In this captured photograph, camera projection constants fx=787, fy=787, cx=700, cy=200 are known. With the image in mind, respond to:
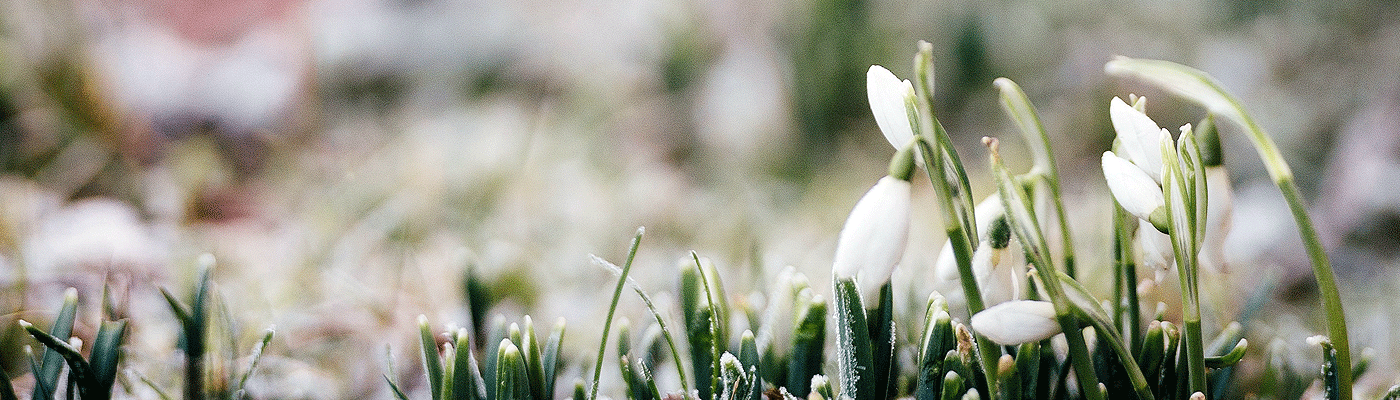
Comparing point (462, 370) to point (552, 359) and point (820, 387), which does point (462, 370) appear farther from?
point (820, 387)

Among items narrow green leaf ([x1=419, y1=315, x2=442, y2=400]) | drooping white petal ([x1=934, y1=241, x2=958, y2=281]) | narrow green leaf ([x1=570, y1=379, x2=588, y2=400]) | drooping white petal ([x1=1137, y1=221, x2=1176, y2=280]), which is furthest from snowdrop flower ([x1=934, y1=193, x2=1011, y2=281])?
narrow green leaf ([x1=419, y1=315, x2=442, y2=400])

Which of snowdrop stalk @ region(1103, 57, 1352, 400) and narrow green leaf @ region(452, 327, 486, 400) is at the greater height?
snowdrop stalk @ region(1103, 57, 1352, 400)

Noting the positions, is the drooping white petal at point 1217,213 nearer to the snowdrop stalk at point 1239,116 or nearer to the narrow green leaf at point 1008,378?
the snowdrop stalk at point 1239,116

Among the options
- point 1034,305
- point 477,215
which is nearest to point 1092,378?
point 1034,305

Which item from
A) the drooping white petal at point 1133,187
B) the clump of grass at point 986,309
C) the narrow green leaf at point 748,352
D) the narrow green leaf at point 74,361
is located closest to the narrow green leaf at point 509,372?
the clump of grass at point 986,309

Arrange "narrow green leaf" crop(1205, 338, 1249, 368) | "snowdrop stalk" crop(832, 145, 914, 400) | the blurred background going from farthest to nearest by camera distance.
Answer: the blurred background
"narrow green leaf" crop(1205, 338, 1249, 368)
"snowdrop stalk" crop(832, 145, 914, 400)

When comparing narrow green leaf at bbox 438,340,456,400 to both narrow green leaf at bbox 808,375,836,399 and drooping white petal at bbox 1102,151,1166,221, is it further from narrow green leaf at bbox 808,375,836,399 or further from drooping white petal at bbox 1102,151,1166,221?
drooping white petal at bbox 1102,151,1166,221
